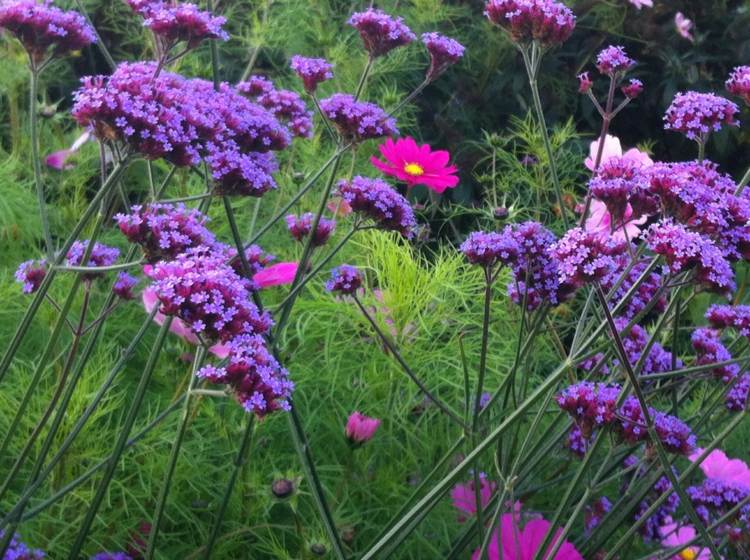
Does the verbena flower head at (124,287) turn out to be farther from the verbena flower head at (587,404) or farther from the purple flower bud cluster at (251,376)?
the verbena flower head at (587,404)

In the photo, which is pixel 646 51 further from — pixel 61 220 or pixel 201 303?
pixel 201 303

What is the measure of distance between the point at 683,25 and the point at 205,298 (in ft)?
8.22

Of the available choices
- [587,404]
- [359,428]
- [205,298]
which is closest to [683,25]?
[359,428]

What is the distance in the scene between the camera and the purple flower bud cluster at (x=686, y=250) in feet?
2.75

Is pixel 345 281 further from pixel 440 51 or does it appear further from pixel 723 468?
pixel 723 468

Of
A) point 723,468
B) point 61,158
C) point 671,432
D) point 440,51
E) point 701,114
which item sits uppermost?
point 701,114

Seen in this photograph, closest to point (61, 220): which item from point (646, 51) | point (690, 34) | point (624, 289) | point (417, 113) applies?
point (624, 289)

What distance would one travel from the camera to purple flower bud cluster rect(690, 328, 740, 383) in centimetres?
116

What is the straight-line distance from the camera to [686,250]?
836 millimetres

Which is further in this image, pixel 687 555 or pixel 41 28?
pixel 687 555

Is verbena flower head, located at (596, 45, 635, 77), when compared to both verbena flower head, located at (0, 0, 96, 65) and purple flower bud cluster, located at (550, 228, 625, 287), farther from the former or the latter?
verbena flower head, located at (0, 0, 96, 65)

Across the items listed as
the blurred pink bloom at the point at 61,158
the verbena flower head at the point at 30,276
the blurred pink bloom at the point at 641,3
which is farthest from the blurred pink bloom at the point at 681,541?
the blurred pink bloom at the point at 641,3

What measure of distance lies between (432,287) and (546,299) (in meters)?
0.42

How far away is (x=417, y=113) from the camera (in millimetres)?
2818
